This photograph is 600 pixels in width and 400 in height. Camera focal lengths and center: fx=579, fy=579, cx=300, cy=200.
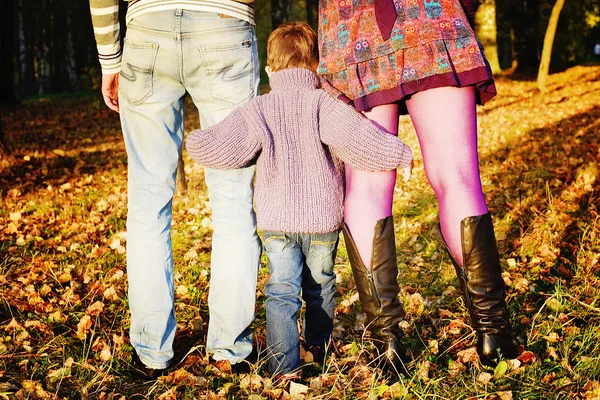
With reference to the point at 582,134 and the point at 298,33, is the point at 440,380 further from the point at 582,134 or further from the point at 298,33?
the point at 582,134

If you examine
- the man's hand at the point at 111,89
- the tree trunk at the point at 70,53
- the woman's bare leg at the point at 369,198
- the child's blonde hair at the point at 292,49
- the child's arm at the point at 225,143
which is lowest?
the tree trunk at the point at 70,53

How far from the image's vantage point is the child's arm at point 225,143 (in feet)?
7.70

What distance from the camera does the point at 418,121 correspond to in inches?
95.1

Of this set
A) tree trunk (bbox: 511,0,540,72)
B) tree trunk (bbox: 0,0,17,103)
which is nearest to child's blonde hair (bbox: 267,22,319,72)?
tree trunk (bbox: 0,0,17,103)

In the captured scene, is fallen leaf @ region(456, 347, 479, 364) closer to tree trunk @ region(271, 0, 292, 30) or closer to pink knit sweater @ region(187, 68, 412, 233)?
pink knit sweater @ region(187, 68, 412, 233)

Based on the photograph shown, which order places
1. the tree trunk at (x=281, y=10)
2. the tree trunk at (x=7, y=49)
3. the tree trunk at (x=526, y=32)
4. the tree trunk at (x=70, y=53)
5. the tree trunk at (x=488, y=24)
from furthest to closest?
1. the tree trunk at (x=70, y=53)
2. the tree trunk at (x=526, y=32)
3. the tree trunk at (x=488, y=24)
4. the tree trunk at (x=7, y=49)
5. the tree trunk at (x=281, y=10)

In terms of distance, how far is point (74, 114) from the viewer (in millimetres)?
14945

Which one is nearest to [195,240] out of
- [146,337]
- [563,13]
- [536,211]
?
[146,337]

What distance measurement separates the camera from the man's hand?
254cm

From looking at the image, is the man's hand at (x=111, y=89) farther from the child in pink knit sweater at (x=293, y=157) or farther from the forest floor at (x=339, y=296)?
the forest floor at (x=339, y=296)

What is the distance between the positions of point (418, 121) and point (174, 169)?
1.05m

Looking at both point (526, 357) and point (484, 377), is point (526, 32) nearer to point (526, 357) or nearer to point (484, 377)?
point (526, 357)

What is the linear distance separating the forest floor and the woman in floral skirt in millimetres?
219

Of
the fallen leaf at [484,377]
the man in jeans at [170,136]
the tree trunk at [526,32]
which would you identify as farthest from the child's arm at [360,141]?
the tree trunk at [526,32]
